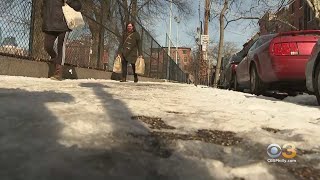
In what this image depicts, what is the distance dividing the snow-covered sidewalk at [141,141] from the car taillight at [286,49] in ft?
9.38

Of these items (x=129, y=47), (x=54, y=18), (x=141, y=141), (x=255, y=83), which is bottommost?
(x=141, y=141)

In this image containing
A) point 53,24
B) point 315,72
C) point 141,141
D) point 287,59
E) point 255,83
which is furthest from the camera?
point 255,83

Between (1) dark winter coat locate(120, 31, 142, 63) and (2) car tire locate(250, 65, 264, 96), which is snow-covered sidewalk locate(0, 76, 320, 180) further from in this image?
(1) dark winter coat locate(120, 31, 142, 63)

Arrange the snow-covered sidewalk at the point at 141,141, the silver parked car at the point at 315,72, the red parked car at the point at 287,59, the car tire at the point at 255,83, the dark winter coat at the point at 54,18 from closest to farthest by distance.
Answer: the snow-covered sidewalk at the point at 141,141, the silver parked car at the point at 315,72, the red parked car at the point at 287,59, the dark winter coat at the point at 54,18, the car tire at the point at 255,83

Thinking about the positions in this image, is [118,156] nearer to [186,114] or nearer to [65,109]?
[65,109]

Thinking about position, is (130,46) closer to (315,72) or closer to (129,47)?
(129,47)

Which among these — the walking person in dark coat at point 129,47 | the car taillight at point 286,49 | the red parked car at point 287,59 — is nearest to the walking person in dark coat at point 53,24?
the walking person in dark coat at point 129,47

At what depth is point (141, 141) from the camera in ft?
9.30

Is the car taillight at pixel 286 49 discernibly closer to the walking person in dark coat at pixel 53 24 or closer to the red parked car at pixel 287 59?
the red parked car at pixel 287 59

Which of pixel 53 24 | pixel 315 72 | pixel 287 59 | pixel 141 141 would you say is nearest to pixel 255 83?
pixel 287 59

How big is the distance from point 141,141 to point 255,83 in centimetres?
598

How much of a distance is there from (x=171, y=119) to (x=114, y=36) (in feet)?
35.8

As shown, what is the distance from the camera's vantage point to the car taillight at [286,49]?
23.1 feet

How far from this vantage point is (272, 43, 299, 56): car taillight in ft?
23.1
